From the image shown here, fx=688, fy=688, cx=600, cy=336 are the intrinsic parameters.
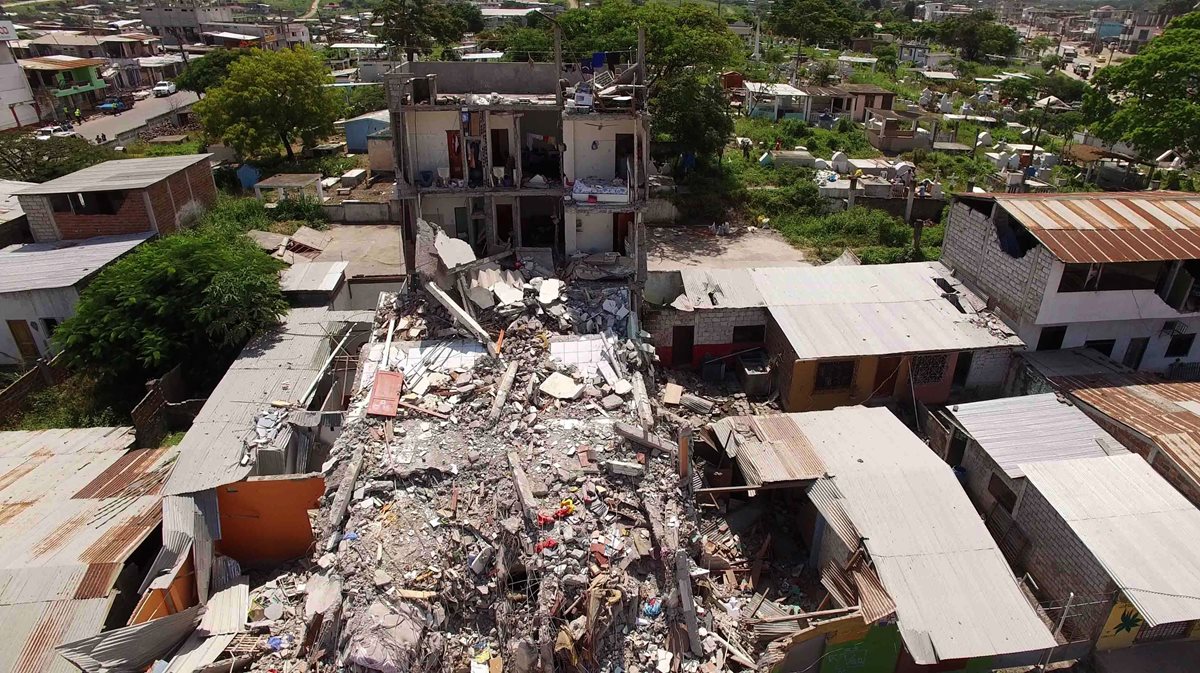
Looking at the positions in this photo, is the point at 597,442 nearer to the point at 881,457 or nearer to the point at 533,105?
the point at 881,457

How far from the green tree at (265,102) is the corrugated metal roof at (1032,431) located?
37.1 meters

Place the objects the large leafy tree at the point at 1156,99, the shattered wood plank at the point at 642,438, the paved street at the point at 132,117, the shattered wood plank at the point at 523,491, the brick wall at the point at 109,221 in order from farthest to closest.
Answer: the paved street at the point at 132,117, the large leafy tree at the point at 1156,99, the brick wall at the point at 109,221, the shattered wood plank at the point at 642,438, the shattered wood plank at the point at 523,491

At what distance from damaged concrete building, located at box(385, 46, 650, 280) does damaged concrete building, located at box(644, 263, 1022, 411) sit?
2650mm

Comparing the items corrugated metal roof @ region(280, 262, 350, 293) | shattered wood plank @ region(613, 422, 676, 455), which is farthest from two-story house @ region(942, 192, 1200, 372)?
corrugated metal roof @ region(280, 262, 350, 293)

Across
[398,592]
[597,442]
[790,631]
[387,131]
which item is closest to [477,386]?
[597,442]

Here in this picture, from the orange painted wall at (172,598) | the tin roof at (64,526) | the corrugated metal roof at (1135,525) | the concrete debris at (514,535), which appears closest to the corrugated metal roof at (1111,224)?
the corrugated metal roof at (1135,525)

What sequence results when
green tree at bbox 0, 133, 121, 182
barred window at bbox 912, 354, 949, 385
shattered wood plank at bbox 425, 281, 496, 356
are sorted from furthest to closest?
green tree at bbox 0, 133, 121, 182 → barred window at bbox 912, 354, 949, 385 → shattered wood plank at bbox 425, 281, 496, 356

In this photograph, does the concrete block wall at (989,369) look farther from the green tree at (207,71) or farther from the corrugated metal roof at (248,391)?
the green tree at (207,71)

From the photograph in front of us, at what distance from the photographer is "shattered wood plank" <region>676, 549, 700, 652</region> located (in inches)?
458

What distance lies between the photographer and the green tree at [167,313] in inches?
741

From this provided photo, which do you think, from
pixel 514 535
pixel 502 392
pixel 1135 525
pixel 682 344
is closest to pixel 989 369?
pixel 1135 525

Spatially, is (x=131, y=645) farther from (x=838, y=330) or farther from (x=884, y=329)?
(x=884, y=329)

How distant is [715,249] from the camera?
102 ft

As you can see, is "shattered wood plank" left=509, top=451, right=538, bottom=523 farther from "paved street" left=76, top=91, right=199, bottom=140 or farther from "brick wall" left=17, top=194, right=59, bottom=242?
"paved street" left=76, top=91, right=199, bottom=140
